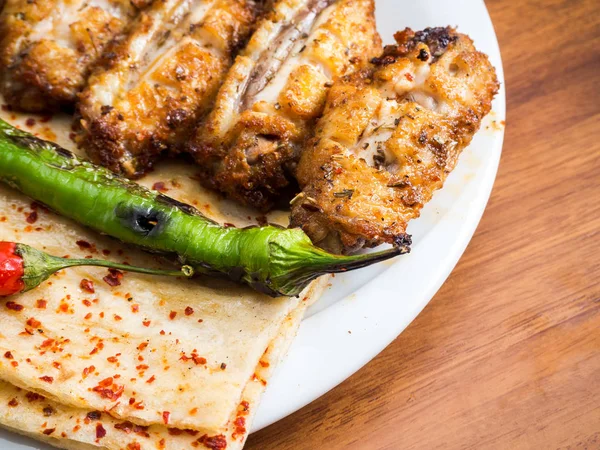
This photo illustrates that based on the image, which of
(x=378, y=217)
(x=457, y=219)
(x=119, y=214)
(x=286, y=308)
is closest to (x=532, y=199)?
(x=457, y=219)

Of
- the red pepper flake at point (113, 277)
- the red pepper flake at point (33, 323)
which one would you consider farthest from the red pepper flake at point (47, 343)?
the red pepper flake at point (113, 277)

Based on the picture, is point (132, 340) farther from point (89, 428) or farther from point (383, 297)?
point (383, 297)

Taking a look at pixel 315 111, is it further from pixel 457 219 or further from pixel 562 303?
pixel 562 303

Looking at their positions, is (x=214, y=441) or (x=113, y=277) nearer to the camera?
(x=214, y=441)

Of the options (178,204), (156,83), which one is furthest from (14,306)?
(156,83)

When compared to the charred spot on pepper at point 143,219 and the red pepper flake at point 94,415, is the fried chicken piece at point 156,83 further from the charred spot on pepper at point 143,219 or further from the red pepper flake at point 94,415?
the red pepper flake at point 94,415
